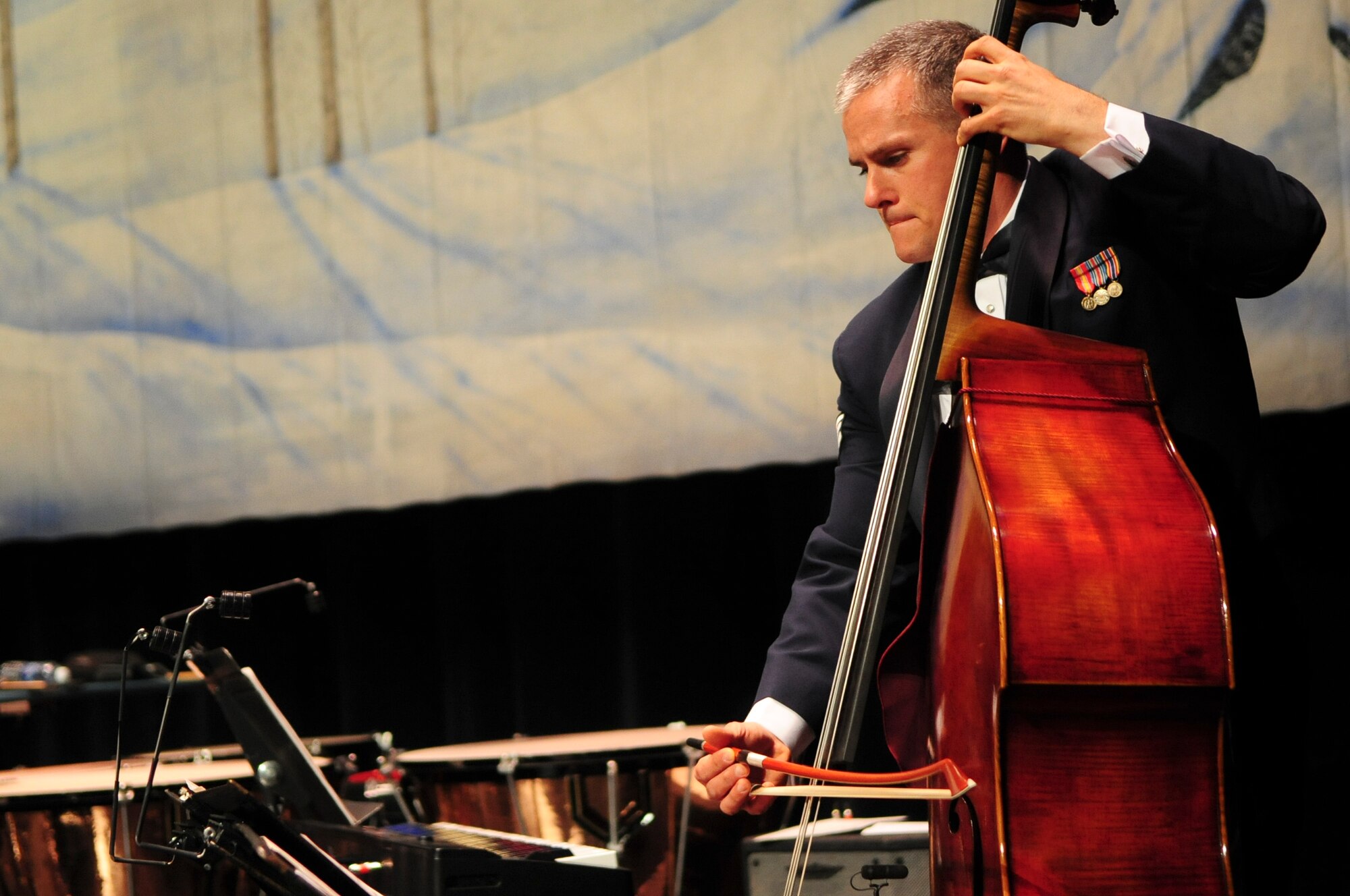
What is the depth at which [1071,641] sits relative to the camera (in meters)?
1.08

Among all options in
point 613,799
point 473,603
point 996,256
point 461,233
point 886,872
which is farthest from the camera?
point 461,233

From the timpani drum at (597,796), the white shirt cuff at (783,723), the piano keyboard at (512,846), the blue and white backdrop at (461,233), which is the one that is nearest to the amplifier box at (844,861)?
the piano keyboard at (512,846)

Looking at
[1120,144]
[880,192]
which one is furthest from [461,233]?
[1120,144]

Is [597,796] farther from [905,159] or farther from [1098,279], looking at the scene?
[1098,279]

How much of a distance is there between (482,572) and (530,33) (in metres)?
1.65

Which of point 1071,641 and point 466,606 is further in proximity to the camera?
point 466,606

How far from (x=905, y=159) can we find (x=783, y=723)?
663 mm

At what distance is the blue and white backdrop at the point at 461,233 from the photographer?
3.15m

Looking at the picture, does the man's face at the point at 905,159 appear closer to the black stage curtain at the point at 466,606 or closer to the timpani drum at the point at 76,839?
the timpani drum at the point at 76,839

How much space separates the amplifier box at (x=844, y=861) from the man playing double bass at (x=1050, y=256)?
90cm

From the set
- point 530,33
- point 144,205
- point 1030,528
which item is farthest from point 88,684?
point 1030,528

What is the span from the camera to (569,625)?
3859 mm

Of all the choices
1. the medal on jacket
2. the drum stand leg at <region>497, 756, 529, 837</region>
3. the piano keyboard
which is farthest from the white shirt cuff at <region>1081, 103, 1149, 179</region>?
the drum stand leg at <region>497, 756, 529, 837</region>

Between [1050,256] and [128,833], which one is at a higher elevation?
[1050,256]
